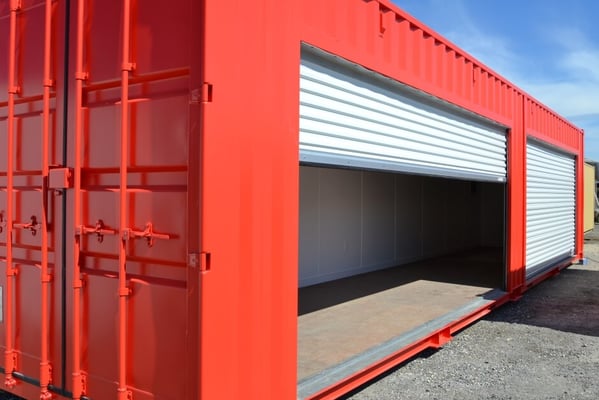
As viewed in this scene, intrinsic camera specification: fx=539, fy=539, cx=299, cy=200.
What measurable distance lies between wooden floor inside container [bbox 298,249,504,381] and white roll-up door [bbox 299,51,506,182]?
1797mm

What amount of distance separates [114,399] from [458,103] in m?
4.72

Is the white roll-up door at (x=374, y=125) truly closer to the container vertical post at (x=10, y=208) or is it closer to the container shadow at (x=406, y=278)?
the container vertical post at (x=10, y=208)

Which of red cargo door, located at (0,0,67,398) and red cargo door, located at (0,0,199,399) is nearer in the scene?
red cargo door, located at (0,0,199,399)

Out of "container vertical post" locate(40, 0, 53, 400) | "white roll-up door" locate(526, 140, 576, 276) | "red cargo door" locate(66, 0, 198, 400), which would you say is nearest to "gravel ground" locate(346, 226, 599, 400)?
"white roll-up door" locate(526, 140, 576, 276)

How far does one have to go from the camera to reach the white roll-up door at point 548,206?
30.4 ft

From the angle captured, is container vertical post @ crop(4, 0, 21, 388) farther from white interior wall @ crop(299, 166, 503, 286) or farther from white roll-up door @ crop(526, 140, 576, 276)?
white roll-up door @ crop(526, 140, 576, 276)

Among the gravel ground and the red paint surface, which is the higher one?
the red paint surface

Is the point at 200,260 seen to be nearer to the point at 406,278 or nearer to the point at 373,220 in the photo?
the point at 406,278

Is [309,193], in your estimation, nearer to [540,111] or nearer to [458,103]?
[458,103]

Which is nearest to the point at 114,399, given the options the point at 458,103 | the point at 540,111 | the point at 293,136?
the point at 293,136

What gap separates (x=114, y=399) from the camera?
10.5 feet

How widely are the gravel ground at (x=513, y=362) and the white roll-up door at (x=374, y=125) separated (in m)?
1.98

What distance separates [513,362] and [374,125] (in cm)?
303

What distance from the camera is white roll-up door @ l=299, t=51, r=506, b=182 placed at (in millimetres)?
3896
